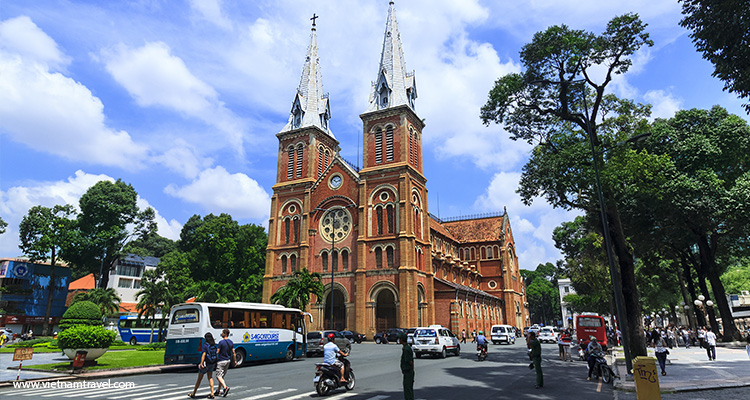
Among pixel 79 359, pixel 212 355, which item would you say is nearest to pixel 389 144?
pixel 79 359

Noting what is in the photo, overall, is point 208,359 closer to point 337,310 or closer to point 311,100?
point 337,310

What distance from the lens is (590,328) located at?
29.1 metres

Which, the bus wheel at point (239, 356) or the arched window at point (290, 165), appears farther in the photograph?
the arched window at point (290, 165)

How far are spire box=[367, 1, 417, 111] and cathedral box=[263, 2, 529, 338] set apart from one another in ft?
0.41

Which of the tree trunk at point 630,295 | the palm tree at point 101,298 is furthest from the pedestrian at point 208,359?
the palm tree at point 101,298

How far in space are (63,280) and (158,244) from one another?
1553 inches

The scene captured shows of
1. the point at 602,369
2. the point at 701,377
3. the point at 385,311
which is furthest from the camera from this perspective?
the point at 385,311

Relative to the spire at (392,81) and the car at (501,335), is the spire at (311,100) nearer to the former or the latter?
the spire at (392,81)

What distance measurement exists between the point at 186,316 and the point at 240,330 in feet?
7.95

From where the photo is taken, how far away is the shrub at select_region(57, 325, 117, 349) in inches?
618

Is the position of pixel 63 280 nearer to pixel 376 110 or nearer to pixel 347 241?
pixel 347 241

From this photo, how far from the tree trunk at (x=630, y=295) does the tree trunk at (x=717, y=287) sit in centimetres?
1547

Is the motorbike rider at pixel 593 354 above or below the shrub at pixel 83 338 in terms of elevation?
below

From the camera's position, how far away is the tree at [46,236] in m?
49.2
